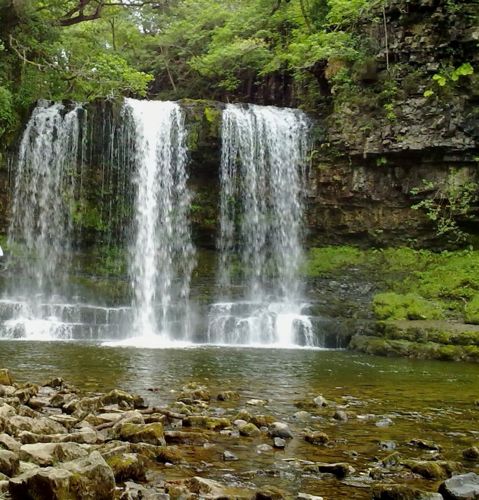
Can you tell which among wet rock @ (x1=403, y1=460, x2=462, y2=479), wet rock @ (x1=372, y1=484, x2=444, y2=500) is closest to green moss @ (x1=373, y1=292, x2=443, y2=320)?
wet rock @ (x1=403, y1=460, x2=462, y2=479)

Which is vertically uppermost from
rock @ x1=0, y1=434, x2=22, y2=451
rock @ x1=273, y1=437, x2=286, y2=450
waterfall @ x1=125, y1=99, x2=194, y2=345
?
waterfall @ x1=125, y1=99, x2=194, y2=345

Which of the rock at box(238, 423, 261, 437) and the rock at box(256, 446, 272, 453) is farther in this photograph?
the rock at box(238, 423, 261, 437)

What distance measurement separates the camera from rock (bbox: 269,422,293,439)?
5.20 meters

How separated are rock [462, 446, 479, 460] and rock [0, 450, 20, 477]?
10.8 ft

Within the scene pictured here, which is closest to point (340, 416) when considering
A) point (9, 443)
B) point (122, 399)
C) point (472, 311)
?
point (122, 399)

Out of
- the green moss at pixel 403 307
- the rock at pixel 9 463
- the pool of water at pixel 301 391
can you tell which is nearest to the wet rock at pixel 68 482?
the rock at pixel 9 463

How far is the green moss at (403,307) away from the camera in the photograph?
1669 cm

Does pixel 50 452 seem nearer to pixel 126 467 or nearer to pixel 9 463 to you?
pixel 9 463

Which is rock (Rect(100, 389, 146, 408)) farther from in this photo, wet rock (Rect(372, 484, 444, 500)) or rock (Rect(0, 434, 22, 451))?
wet rock (Rect(372, 484, 444, 500))

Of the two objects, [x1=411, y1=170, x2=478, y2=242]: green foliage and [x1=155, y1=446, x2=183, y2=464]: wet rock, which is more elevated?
[x1=411, y1=170, x2=478, y2=242]: green foliage

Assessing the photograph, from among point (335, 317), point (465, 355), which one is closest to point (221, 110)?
point (335, 317)

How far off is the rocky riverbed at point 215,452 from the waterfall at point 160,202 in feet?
42.5

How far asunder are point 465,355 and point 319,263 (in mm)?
7061

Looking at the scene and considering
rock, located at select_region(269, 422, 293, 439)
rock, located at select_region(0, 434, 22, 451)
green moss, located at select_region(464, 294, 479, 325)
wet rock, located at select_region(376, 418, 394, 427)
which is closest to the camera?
rock, located at select_region(0, 434, 22, 451)
